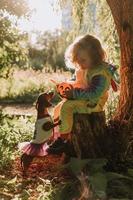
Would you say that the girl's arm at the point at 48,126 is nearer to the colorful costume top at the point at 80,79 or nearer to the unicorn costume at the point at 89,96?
the unicorn costume at the point at 89,96

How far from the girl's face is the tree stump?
553 millimetres

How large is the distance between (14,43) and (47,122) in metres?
4.97

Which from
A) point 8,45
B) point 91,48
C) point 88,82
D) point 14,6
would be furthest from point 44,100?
point 14,6

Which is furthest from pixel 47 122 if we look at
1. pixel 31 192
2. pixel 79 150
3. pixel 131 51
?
pixel 131 51

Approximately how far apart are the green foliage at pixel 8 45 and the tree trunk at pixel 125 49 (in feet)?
14.1

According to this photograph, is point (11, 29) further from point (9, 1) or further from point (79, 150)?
point (79, 150)

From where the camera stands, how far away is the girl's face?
5.93m

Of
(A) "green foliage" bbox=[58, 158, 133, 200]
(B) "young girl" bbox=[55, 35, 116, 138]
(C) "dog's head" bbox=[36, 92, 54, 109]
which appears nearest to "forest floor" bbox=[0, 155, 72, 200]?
(A) "green foliage" bbox=[58, 158, 133, 200]

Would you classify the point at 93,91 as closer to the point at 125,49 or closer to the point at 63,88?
the point at 63,88

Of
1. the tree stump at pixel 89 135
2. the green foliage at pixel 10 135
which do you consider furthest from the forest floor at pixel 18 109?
the tree stump at pixel 89 135

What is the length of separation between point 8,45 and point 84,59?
502cm

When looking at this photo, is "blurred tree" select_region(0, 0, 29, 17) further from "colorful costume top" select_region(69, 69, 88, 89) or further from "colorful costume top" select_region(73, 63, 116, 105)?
"colorful costume top" select_region(73, 63, 116, 105)

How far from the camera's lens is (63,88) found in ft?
19.5

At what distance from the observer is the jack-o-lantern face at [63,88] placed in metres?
5.88
